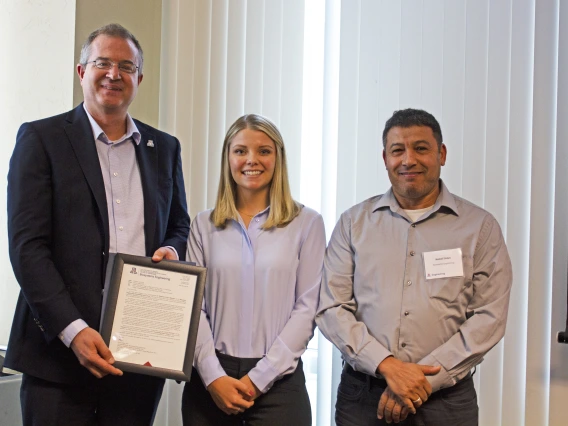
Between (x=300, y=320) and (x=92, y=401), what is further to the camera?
(x=300, y=320)

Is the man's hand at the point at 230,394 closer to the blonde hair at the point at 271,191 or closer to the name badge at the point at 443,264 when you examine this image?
the blonde hair at the point at 271,191

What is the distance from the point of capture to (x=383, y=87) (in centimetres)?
305

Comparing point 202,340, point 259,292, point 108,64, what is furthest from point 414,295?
point 108,64

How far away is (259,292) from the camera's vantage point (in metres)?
2.17

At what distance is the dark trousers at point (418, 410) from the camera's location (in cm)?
206

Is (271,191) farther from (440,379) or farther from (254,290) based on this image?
(440,379)

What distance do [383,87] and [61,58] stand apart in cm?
155

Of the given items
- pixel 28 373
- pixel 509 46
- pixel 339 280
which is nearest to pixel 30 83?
pixel 28 373

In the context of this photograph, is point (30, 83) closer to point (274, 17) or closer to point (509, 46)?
point (274, 17)

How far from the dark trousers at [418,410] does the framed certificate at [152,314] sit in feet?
1.81

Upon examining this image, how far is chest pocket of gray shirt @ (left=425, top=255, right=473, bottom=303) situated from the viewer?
211 centimetres

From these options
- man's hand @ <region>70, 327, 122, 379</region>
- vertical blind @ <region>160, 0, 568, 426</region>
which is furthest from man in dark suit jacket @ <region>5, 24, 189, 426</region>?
vertical blind @ <region>160, 0, 568, 426</region>

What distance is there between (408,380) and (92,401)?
99 centimetres

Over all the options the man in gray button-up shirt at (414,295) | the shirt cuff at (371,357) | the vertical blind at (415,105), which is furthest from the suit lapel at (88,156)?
the vertical blind at (415,105)
